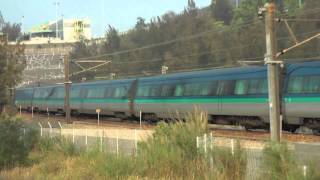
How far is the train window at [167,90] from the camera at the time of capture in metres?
37.6

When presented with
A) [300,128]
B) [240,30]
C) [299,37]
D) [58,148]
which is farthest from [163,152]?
[240,30]

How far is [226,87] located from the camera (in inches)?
1271

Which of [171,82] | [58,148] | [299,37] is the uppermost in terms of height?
[299,37]

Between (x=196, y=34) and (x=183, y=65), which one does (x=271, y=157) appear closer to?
(x=183, y=65)

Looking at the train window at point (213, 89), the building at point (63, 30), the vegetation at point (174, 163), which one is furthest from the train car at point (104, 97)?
the building at point (63, 30)

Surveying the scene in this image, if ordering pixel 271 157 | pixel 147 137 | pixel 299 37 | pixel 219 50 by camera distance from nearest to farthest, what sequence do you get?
pixel 271 157, pixel 147 137, pixel 299 37, pixel 219 50

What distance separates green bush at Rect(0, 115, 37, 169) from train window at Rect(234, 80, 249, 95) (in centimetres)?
1264

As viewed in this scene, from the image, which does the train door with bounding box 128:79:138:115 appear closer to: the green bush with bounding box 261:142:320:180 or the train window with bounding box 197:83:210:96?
the train window with bounding box 197:83:210:96

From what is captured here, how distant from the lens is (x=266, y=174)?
1174 cm

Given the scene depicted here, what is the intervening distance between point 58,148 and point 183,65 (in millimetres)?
62284

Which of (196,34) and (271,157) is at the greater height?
(196,34)

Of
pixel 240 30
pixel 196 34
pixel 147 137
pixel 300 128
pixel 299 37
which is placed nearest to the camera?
pixel 147 137

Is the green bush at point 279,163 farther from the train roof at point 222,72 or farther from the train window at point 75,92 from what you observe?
the train window at point 75,92

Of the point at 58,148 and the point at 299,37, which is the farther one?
the point at 299,37
